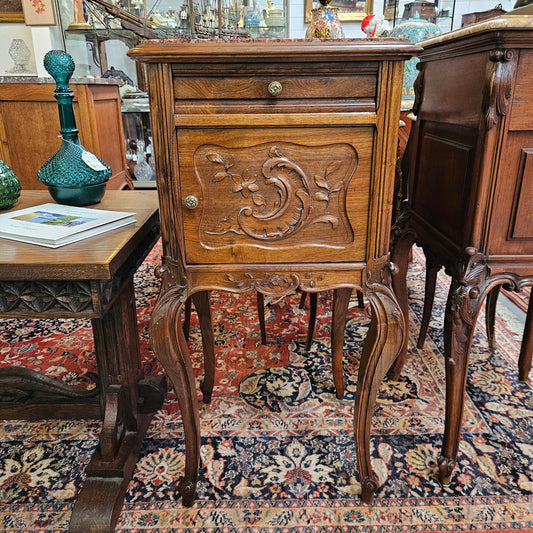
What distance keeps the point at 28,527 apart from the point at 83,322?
1247 mm

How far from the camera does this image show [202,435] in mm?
1602

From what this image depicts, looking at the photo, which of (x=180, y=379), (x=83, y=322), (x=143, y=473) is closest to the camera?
(x=180, y=379)

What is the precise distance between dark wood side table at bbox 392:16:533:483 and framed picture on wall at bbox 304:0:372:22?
12.9 ft

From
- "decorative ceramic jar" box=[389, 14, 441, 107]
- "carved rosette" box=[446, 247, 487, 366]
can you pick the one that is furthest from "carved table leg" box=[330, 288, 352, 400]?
"decorative ceramic jar" box=[389, 14, 441, 107]

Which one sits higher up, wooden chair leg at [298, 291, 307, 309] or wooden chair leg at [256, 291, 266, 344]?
wooden chair leg at [256, 291, 266, 344]

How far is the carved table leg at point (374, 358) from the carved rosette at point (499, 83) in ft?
1.55

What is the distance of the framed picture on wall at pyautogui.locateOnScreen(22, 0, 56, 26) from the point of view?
4.68 metres

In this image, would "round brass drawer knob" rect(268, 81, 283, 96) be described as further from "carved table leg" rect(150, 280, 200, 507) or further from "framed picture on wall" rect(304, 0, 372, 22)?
"framed picture on wall" rect(304, 0, 372, 22)

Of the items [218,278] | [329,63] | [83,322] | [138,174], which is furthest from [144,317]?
[138,174]

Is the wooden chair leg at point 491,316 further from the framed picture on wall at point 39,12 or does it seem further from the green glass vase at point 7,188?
the framed picture on wall at point 39,12

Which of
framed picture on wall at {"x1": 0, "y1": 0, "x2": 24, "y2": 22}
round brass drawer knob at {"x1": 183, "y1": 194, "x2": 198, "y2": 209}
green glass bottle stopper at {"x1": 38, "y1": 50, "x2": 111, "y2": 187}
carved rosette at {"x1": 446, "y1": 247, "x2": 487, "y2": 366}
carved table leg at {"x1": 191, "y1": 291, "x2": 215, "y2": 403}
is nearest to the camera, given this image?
round brass drawer knob at {"x1": 183, "y1": 194, "x2": 198, "y2": 209}

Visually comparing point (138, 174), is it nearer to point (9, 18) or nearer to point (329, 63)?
point (9, 18)

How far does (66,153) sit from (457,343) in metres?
1.33

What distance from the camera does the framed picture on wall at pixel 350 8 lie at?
486 cm
